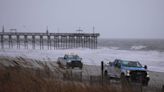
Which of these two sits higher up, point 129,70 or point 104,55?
point 129,70

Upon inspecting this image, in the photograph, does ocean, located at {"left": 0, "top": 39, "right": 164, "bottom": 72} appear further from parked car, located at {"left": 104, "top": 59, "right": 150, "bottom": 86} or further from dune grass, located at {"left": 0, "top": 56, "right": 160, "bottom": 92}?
dune grass, located at {"left": 0, "top": 56, "right": 160, "bottom": 92}

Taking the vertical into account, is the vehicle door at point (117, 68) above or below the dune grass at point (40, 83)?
below

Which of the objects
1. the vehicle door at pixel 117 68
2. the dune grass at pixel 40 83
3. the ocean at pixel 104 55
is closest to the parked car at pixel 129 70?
the vehicle door at pixel 117 68

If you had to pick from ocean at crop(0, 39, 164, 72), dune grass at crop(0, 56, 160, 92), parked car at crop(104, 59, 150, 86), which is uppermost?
dune grass at crop(0, 56, 160, 92)

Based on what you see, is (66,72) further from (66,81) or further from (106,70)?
(106,70)

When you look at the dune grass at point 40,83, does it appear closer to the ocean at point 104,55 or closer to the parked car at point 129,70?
the ocean at point 104,55

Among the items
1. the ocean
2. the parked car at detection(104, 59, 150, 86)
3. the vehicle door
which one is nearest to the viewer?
the parked car at detection(104, 59, 150, 86)

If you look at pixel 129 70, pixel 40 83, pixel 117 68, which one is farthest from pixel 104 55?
pixel 40 83

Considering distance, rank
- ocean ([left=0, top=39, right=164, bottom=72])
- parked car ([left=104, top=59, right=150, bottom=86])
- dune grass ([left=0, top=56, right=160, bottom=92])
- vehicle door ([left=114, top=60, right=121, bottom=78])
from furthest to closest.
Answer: ocean ([left=0, top=39, right=164, bottom=72]) < vehicle door ([left=114, top=60, right=121, bottom=78]) < parked car ([left=104, top=59, right=150, bottom=86]) < dune grass ([left=0, top=56, right=160, bottom=92])

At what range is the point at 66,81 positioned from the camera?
6.16 metres

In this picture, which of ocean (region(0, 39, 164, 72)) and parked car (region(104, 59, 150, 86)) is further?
ocean (region(0, 39, 164, 72))

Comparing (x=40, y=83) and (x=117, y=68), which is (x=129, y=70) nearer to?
(x=117, y=68)

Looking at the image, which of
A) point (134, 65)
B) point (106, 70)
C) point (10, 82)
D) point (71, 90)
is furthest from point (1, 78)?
point (106, 70)

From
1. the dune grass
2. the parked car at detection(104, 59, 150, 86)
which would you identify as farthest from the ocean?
the dune grass
